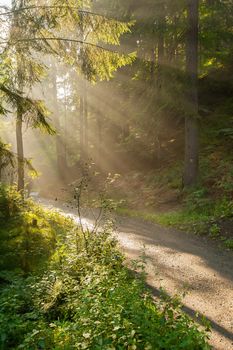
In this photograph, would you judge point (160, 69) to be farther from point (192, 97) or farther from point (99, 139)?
point (99, 139)

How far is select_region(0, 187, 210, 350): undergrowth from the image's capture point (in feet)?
15.4

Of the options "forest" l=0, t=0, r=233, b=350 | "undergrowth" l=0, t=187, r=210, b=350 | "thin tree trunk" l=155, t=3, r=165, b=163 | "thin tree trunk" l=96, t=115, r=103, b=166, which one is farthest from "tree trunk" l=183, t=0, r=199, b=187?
"thin tree trunk" l=96, t=115, r=103, b=166

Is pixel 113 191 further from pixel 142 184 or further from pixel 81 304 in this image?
pixel 81 304

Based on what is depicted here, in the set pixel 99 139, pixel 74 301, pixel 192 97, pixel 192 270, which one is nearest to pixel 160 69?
pixel 192 97

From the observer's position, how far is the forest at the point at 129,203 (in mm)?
5363

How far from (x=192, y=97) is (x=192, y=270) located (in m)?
9.58

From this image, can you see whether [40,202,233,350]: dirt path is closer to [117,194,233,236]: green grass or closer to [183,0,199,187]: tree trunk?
[117,194,233,236]: green grass

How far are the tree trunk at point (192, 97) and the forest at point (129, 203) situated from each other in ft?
0.16

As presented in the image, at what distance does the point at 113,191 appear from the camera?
73.5 ft

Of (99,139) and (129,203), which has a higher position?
(99,139)

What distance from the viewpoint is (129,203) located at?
19.6 meters

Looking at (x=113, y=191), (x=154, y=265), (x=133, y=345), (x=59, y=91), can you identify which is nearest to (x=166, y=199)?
(x=113, y=191)

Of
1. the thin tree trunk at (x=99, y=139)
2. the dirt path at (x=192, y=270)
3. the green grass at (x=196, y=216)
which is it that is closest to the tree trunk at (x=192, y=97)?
the green grass at (x=196, y=216)

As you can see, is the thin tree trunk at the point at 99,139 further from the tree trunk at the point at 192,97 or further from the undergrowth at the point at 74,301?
the undergrowth at the point at 74,301
